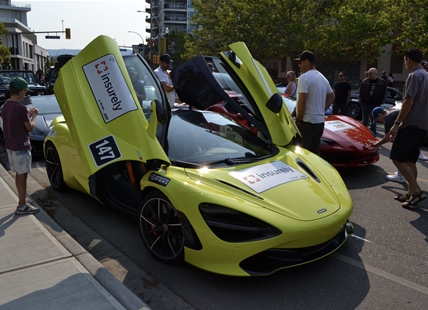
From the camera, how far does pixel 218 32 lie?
97.5 ft

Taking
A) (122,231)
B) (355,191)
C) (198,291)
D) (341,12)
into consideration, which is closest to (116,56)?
(122,231)

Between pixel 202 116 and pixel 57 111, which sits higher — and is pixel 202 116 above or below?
above

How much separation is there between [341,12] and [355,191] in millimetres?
20564

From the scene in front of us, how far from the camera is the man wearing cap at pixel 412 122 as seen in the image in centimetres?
497

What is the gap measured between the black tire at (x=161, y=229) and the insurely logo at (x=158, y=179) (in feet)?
0.32

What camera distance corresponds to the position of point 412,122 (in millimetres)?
5066

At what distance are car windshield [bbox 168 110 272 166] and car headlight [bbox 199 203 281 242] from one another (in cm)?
77

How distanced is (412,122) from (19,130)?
4535mm

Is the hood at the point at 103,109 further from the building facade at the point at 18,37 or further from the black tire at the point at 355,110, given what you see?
the building facade at the point at 18,37

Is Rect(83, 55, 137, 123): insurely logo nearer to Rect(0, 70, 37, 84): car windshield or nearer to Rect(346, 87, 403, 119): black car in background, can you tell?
Rect(346, 87, 403, 119): black car in background

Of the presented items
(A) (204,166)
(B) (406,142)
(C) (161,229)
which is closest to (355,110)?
(B) (406,142)

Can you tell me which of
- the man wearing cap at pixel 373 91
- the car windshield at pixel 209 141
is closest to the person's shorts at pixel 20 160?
the car windshield at pixel 209 141

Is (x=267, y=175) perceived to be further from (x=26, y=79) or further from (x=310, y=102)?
(x=26, y=79)

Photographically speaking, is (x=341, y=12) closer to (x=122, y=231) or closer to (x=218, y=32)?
(x=218, y=32)
